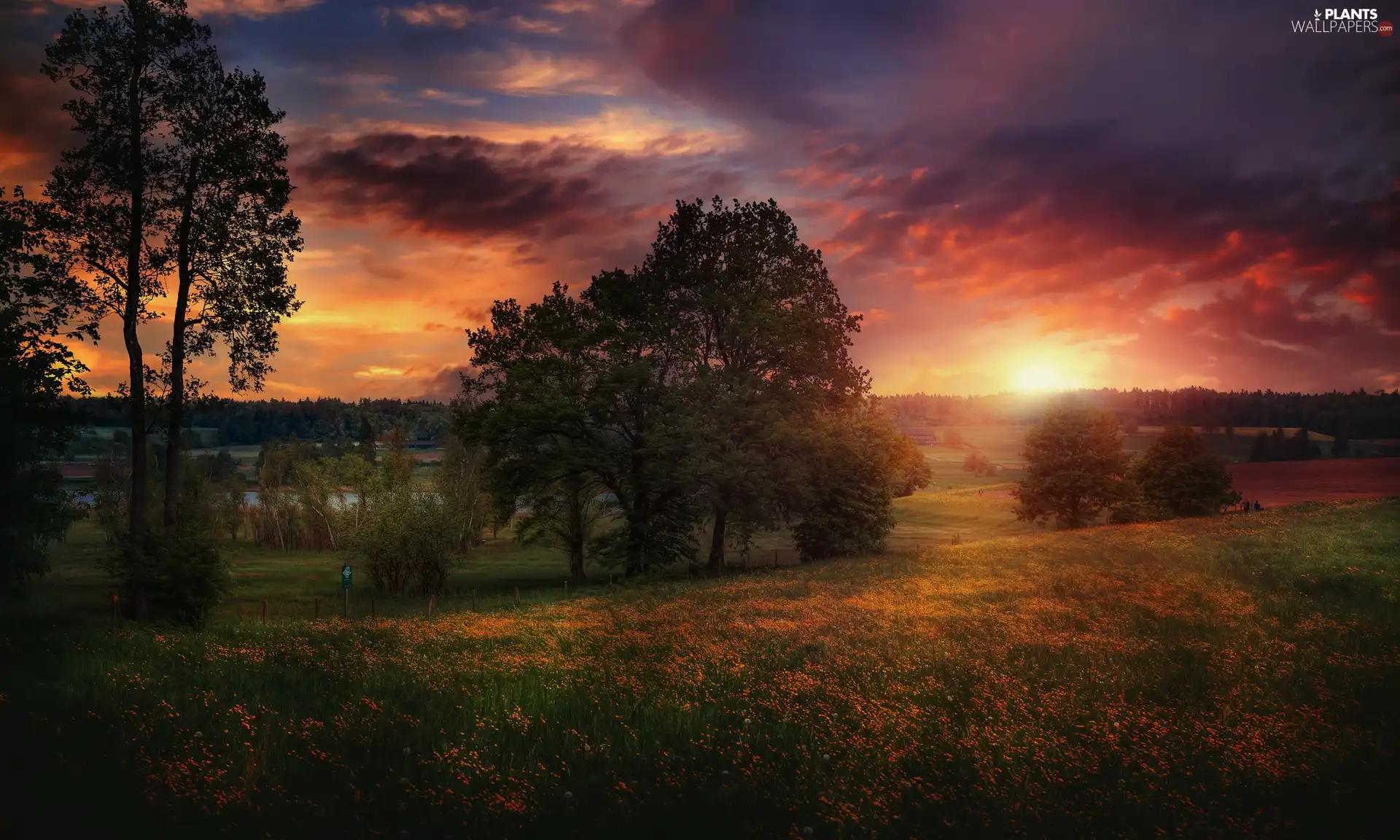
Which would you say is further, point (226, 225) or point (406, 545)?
point (406, 545)

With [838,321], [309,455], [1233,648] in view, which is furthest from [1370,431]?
[309,455]

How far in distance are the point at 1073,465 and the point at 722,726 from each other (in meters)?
→ 71.6

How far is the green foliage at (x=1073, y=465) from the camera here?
72.9 m

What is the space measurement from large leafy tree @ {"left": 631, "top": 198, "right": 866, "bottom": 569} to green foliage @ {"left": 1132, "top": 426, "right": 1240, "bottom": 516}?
4933 cm

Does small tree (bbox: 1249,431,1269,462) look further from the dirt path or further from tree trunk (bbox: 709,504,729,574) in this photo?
tree trunk (bbox: 709,504,729,574)

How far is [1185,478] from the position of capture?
75.6 m

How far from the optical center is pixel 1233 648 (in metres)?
16.3

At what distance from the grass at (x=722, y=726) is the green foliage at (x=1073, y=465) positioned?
2185 inches

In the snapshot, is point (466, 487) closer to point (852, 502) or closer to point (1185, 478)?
point (852, 502)

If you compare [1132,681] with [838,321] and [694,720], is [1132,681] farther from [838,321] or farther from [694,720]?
[838,321]

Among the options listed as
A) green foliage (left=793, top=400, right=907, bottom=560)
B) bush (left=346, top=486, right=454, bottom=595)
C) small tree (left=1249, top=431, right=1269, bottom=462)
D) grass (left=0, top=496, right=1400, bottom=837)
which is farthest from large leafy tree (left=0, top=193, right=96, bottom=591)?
small tree (left=1249, top=431, right=1269, bottom=462)

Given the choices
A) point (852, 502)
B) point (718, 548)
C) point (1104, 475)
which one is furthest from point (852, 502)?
point (1104, 475)

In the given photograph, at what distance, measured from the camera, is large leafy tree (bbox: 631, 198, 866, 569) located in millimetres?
40531

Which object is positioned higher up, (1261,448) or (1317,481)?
(1261,448)
